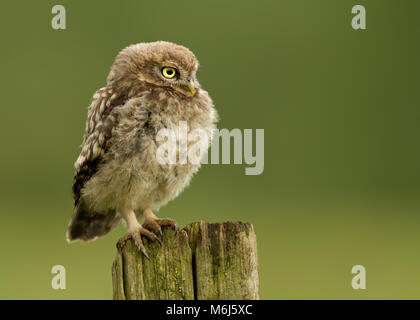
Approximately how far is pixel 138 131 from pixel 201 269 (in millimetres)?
1467

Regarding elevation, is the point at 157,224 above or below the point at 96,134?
below

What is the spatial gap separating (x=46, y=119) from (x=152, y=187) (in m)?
9.45

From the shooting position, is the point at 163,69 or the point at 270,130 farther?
the point at 270,130

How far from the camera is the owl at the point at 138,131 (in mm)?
5512

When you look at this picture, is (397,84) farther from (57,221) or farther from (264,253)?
(57,221)

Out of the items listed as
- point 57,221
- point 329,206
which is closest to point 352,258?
point 329,206

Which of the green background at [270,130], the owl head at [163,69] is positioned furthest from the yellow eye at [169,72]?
the green background at [270,130]

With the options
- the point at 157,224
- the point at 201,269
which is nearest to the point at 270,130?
the point at 157,224

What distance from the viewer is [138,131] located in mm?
5480

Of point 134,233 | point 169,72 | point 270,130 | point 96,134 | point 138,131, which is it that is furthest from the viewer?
point 270,130

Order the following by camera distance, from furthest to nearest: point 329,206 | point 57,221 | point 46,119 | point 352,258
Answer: point 46,119
point 329,206
point 57,221
point 352,258

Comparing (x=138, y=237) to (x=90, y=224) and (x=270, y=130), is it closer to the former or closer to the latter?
(x=90, y=224)

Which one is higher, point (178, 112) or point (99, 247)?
point (178, 112)

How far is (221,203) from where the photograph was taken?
12008 millimetres
